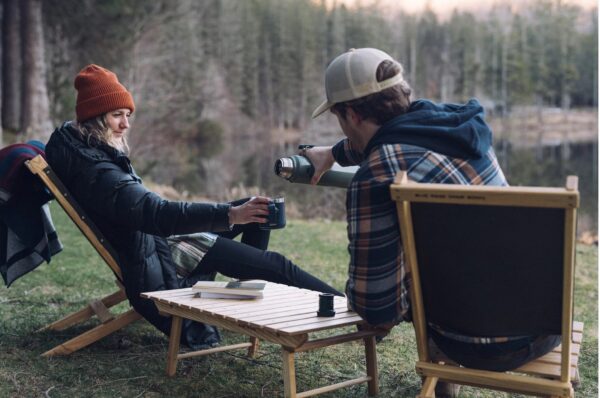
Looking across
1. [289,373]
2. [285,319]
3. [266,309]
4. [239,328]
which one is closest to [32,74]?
[266,309]

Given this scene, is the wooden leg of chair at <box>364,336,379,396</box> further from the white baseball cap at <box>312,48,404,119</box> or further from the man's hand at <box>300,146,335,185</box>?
the white baseball cap at <box>312,48,404,119</box>

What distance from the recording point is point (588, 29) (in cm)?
8681

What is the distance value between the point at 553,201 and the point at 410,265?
569 mm

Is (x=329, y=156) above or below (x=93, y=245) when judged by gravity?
above

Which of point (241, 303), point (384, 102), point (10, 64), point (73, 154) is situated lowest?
point (241, 303)

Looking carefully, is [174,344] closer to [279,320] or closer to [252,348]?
[252,348]

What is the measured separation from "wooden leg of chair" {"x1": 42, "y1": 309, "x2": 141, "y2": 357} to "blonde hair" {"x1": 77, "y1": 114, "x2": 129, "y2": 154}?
2.84 ft

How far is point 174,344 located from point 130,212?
2.16 ft

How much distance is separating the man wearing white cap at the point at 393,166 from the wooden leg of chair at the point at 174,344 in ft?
3.56

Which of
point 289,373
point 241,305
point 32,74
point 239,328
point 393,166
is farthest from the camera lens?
point 32,74

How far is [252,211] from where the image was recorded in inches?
145

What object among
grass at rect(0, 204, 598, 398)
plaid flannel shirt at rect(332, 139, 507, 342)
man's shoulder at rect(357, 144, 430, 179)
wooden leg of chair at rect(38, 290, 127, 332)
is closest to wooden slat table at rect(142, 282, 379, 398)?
grass at rect(0, 204, 598, 398)

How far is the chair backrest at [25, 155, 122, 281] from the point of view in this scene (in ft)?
12.5

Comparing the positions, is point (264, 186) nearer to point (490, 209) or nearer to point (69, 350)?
point (69, 350)
